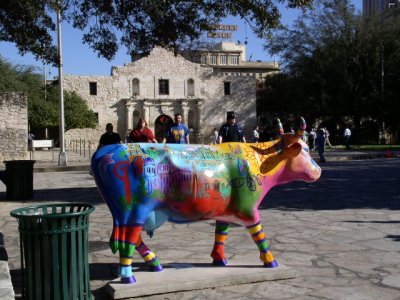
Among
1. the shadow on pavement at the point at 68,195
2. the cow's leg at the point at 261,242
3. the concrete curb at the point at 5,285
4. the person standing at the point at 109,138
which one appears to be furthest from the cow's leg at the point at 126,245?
the person standing at the point at 109,138

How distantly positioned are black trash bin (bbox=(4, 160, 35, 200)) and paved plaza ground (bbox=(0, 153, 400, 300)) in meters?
0.26

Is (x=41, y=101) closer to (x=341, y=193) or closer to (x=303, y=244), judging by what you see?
(x=341, y=193)

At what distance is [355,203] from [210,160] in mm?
6002

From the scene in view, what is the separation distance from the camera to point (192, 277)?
16.2 feet

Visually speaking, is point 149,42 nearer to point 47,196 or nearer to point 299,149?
point 47,196

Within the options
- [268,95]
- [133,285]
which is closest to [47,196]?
[133,285]

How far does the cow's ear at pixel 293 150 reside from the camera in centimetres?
525

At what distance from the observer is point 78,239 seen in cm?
408

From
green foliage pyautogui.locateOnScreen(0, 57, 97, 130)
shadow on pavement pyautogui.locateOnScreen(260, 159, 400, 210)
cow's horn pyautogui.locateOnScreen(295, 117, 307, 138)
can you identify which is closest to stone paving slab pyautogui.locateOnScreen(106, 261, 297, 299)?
cow's horn pyautogui.locateOnScreen(295, 117, 307, 138)

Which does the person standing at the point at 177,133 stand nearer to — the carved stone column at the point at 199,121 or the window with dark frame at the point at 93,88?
the carved stone column at the point at 199,121

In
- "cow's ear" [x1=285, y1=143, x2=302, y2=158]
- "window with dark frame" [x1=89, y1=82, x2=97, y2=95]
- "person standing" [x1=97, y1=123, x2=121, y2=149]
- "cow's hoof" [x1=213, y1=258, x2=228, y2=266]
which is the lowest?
"cow's hoof" [x1=213, y1=258, x2=228, y2=266]

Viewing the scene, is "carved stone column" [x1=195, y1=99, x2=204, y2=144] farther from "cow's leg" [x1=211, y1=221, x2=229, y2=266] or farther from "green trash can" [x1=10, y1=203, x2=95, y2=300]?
"green trash can" [x1=10, y1=203, x2=95, y2=300]

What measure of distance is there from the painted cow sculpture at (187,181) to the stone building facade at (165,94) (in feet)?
136

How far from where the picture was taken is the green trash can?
3.93 metres
